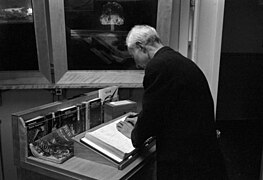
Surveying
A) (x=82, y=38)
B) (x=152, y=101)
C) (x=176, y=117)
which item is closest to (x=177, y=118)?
(x=176, y=117)

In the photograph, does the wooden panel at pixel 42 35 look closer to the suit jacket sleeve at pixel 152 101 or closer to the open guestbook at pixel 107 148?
the open guestbook at pixel 107 148

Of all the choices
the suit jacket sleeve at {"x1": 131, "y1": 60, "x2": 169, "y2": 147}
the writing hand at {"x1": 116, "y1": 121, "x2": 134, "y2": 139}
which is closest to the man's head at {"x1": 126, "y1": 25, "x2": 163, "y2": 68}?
the suit jacket sleeve at {"x1": 131, "y1": 60, "x2": 169, "y2": 147}

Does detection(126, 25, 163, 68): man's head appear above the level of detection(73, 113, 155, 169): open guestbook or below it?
above

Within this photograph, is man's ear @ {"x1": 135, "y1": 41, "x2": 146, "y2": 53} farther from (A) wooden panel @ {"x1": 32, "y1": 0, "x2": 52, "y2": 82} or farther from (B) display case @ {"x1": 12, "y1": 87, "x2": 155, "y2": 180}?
(A) wooden panel @ {"x1": 32, "y1": 0, "x2": 52, "y2": 82}

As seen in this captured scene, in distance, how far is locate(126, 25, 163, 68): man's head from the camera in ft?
4.15

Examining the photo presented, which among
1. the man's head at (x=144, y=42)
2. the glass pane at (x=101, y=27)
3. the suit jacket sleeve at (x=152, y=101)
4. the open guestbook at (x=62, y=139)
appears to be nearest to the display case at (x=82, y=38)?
the glass pane at (x=101, y=27)

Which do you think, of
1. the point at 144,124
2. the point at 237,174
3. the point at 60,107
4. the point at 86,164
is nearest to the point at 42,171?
the point at 86,164

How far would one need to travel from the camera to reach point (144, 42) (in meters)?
1.27

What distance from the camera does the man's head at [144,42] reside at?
49.8 inches

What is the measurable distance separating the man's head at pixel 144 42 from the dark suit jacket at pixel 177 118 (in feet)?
0.17

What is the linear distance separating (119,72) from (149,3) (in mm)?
454

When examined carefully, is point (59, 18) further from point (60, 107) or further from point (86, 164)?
point (86, 164)

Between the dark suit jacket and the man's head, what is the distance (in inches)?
2.1

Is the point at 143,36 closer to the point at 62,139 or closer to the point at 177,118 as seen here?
the point at 177,118
